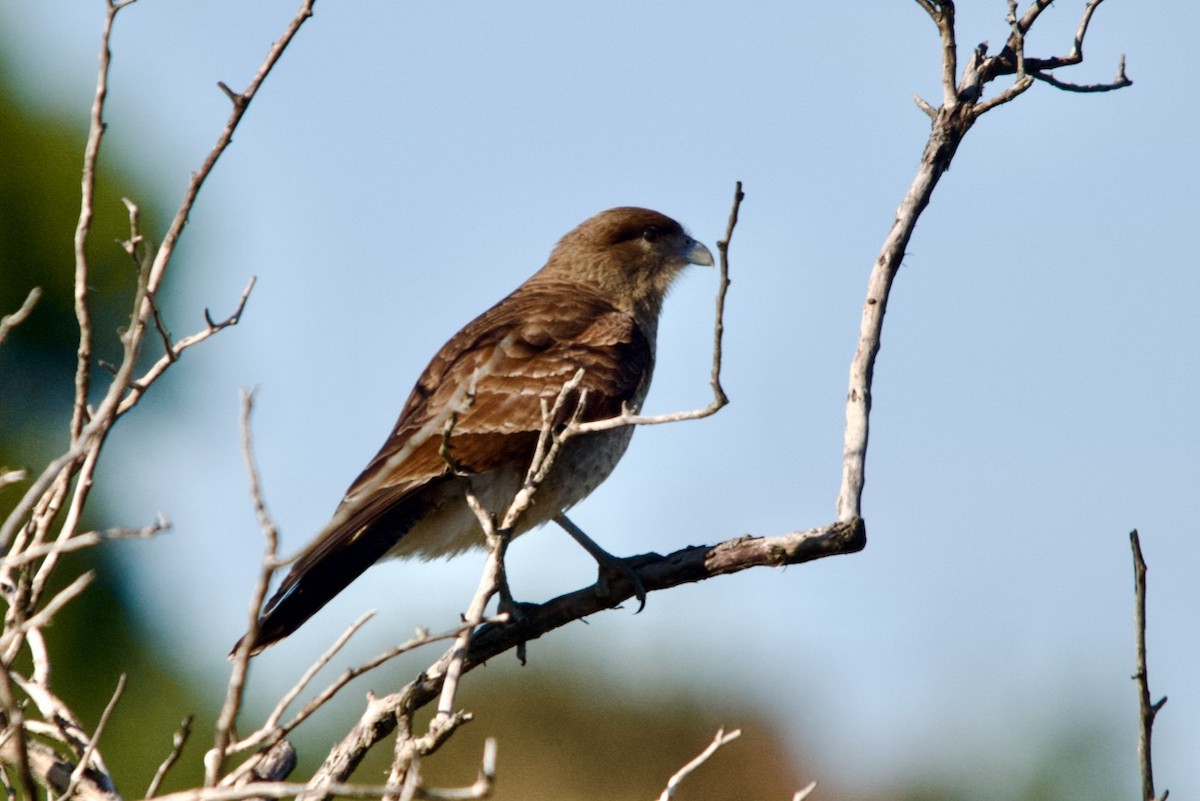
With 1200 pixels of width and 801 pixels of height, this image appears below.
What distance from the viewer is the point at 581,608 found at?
182 inches

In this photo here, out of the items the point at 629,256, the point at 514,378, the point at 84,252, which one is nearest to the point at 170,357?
the point at 84,252

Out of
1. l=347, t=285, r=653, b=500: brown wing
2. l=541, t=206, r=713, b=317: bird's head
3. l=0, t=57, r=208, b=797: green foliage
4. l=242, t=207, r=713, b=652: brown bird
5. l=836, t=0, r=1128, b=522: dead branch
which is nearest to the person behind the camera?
l=836, t=0, r=1128, b=522: dead branch

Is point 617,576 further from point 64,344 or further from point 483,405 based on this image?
point 64,344

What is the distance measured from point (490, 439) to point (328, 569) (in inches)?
34.6

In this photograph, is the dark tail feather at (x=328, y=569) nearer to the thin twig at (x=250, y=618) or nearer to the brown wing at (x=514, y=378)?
the brown wing at (x=514, y=378)

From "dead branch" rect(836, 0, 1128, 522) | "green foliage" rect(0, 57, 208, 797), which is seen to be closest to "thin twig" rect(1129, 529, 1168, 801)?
"dead branch" rect(836, 0, 1128, 522)

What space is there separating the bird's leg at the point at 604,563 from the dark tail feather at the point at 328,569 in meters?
0.66

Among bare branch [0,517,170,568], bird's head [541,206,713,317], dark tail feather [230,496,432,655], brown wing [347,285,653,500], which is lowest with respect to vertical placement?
dark tail feather [230,496,432,655]

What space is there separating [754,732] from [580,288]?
12604 mm

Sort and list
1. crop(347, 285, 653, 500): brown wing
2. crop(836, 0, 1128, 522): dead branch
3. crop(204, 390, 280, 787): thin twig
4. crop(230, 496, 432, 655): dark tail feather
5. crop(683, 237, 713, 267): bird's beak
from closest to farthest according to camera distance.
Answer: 1. crop(204, 390, 280, 787): thin twig
2. crop(836, 0, 1128, 522): dead branch
3. crop(230, 496, 432, 655): dark tail feather
4. crop(347, 285, 653, 500): brown wing
5. crop(683, 237, 713, 267): bird's beak

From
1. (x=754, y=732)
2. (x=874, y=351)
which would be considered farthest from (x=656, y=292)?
(x=754, y=732)

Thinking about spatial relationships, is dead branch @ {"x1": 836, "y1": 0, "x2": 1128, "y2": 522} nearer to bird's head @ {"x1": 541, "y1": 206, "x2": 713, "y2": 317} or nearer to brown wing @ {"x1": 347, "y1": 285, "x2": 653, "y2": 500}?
brown wing @ {"x1": 347, "y1": 285, "x2": 653, "y2": 500}

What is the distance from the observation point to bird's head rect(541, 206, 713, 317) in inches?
283

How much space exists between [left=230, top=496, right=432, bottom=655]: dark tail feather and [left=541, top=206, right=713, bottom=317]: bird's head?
7.59ft
